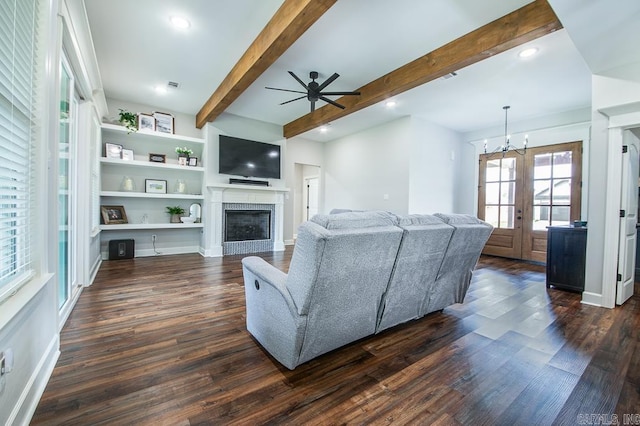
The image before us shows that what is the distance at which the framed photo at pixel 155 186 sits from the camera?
5.10 meters

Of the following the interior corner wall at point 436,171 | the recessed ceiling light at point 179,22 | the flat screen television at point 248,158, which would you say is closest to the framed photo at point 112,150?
the flat screen television at point 248,158

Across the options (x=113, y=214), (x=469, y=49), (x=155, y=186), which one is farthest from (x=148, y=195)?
(x=469, y=49)

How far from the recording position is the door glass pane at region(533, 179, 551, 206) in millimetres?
5066

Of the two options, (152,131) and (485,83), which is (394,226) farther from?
(152,131)

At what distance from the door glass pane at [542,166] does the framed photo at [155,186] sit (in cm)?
725

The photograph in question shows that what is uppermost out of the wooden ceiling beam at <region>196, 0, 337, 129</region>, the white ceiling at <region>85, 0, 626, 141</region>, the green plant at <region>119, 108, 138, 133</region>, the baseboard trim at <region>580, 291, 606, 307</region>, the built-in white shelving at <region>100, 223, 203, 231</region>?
the white ceiling at <region>85, 0, 626, 141</region>

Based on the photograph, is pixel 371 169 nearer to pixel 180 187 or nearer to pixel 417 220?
pixel 180 187

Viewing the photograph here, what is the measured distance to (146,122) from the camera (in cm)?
489

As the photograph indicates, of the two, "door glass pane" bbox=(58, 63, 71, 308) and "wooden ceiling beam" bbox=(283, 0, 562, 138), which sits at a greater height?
"wooden ceiling beam" bbox=(283, 0, 562, 138)

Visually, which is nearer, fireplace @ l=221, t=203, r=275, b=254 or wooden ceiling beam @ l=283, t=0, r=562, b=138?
wooden ceiling beam @ l=283, t=0, r=562, b=138

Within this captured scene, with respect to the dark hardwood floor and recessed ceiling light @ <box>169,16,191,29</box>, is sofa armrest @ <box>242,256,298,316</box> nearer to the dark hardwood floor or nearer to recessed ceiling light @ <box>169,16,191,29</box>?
the dark hardwood floor

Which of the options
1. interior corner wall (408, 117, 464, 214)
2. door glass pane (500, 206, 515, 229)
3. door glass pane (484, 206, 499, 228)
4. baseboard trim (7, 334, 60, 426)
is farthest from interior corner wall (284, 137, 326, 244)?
baseboard trim (7, 334, 60, 426)

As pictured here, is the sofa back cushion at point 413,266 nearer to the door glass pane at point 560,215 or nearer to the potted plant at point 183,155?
the door glass pane at point 560,215

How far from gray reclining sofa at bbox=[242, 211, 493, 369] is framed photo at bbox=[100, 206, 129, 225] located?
398cm
